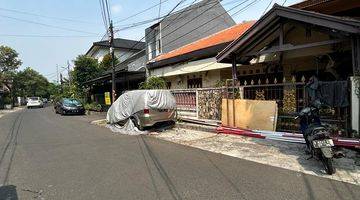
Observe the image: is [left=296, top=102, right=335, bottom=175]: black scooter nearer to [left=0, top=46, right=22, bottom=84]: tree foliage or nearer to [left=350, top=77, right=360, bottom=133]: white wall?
[left=350, top=77, right=360, bottom=133]: white wall

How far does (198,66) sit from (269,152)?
32.3 ft

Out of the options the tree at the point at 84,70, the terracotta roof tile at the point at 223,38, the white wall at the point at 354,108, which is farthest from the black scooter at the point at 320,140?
the tree at the point at 84,70

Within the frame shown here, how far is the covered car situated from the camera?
13.6 metres

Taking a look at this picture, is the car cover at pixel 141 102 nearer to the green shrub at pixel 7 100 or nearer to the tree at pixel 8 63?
the tree at pixel 8 63

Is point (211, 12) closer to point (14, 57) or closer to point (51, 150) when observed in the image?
point (51, 150)

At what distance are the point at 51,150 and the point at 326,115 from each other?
28.0 ft

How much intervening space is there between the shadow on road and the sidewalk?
5148 millimetres

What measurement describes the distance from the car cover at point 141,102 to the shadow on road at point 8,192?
25.1 feet

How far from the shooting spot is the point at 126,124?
14.8 metres

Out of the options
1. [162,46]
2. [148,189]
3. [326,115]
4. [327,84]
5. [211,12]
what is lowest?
[148,189]

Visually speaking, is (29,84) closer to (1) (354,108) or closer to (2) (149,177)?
(2) (149,177)

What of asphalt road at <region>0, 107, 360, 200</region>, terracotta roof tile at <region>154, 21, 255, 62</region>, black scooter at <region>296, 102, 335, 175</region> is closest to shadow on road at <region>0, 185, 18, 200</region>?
asphalt road at <region>0, 107, 360, 200</region>

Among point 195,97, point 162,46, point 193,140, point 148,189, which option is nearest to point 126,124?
point 195,97

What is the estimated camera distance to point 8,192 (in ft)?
19.6
